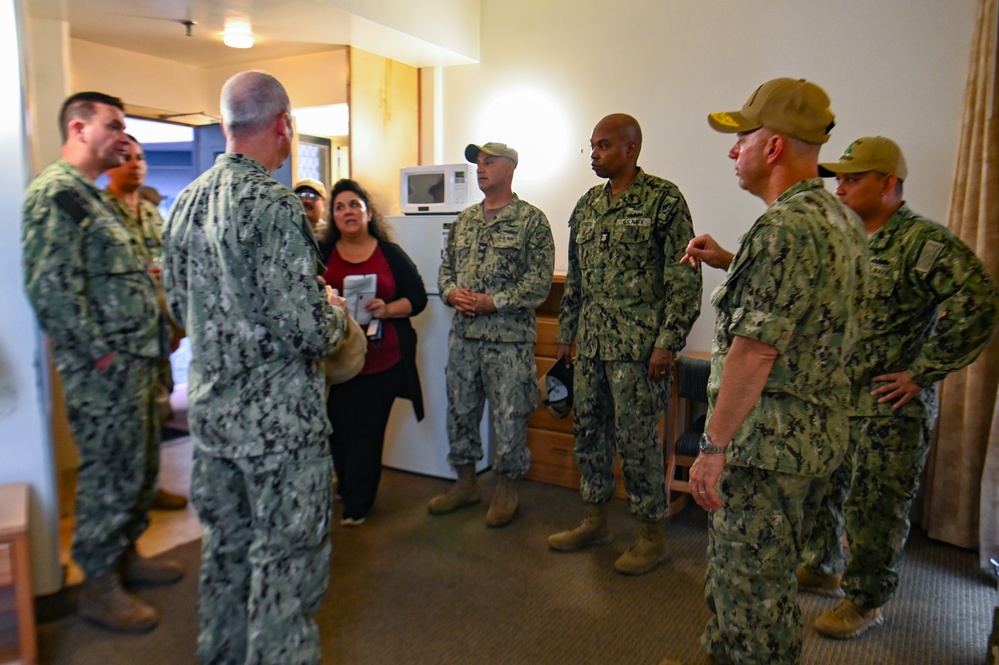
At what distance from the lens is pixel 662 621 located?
2371 mm

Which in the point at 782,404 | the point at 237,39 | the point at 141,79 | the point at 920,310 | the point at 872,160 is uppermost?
the point at 237,39

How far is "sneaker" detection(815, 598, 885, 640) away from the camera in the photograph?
228 cm

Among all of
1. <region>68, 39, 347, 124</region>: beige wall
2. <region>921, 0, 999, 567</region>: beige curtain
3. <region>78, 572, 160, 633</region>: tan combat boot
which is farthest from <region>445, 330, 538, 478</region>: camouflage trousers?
<region>68, 39, 347, 124</region>: beige wall

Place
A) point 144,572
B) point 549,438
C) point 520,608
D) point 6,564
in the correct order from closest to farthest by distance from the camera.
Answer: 1. point 6,564
2. point 520,608
3. point 144,572
4. point 549,438

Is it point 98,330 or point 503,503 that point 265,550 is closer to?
point 98,330

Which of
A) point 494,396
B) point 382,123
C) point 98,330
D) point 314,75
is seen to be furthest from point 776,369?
point 314,75

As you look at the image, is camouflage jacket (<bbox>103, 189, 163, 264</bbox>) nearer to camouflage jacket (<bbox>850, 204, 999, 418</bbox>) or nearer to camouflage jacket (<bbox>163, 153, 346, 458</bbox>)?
camouflage jacket (<bbox>163, 153, 346, 458</bbox>)

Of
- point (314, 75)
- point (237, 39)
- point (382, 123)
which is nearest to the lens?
point (237, 39)

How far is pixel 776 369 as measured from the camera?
1.54 m

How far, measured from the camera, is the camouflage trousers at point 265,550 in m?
1.63

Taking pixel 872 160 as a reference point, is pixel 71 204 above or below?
below

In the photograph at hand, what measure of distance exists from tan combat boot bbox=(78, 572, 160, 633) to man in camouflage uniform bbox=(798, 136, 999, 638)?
2.26m

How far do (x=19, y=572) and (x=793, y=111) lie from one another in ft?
7.80

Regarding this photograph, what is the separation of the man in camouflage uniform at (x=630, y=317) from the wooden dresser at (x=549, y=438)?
0.78 metres
